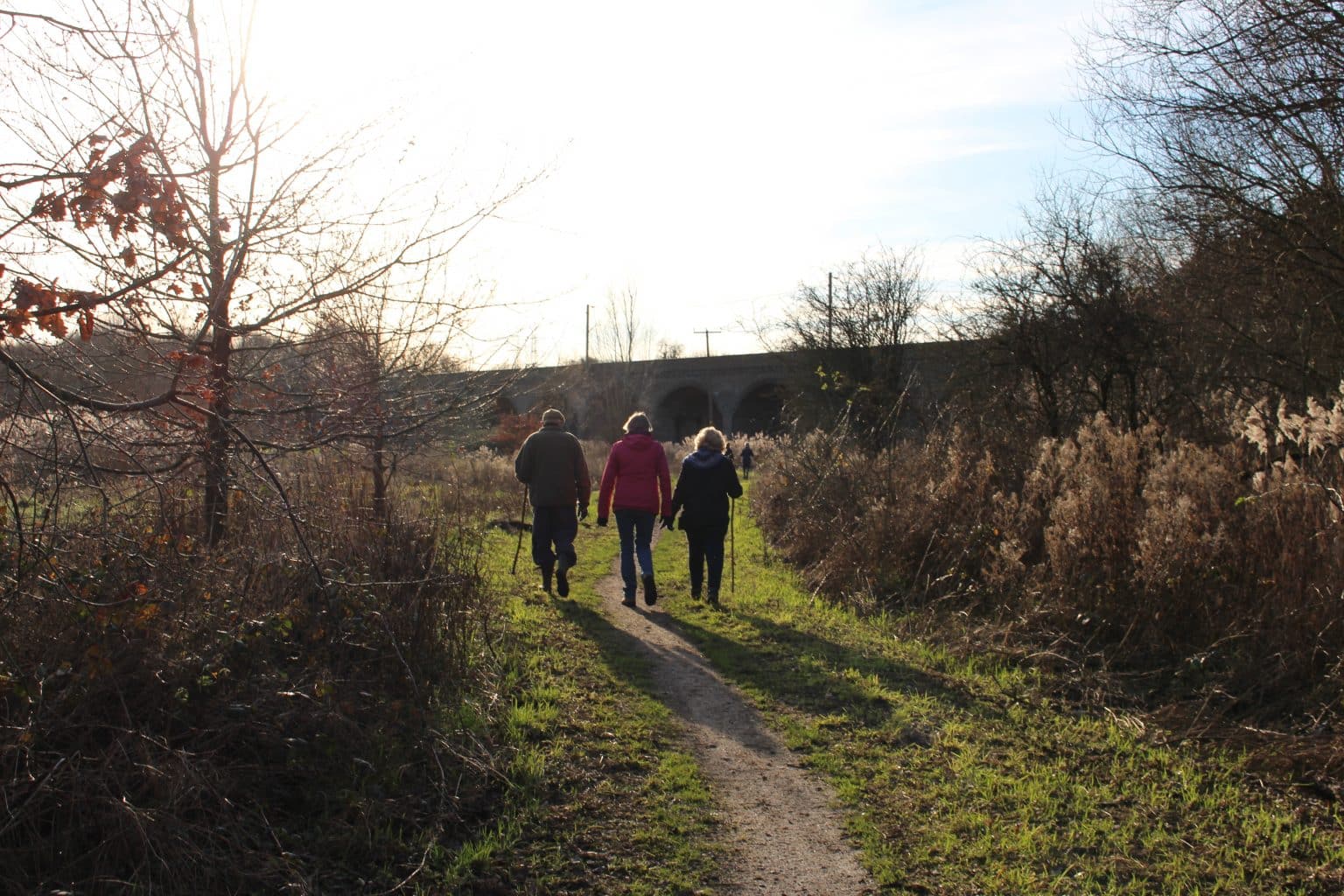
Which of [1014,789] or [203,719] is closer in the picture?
[203,719]

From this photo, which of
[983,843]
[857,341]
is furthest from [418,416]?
[857,341]

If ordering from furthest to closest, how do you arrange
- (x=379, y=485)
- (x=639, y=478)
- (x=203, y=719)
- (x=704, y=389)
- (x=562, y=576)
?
1. (x=704, y=389)
2. (x=639, y=478)
3. (x=562, y=576)
4. (x=379, y=485)
5. (x=203, y=719)

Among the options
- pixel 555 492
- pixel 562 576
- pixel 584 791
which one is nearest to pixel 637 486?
pixel 555 492

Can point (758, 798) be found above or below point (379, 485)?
below

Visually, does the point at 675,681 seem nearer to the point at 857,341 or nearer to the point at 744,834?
the point at 744,834

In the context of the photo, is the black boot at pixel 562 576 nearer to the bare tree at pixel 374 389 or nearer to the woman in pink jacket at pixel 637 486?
the woman in pink jacket at pixel 637 486

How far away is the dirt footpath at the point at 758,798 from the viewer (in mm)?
4129

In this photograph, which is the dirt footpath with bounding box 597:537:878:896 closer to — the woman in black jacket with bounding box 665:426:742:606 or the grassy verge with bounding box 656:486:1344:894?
the grassy verge with bounding box 656:486:1344:894

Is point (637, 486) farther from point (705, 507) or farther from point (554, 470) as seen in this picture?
point (554, 470)

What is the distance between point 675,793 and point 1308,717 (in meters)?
3.61

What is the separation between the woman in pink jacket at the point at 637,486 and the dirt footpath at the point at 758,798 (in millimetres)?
2726

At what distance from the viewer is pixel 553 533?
33.9 feet

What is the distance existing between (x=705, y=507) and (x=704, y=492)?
0.52ft

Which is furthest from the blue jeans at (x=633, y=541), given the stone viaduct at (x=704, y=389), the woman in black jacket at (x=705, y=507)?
the stone viaduct at (x=704, y=389)
